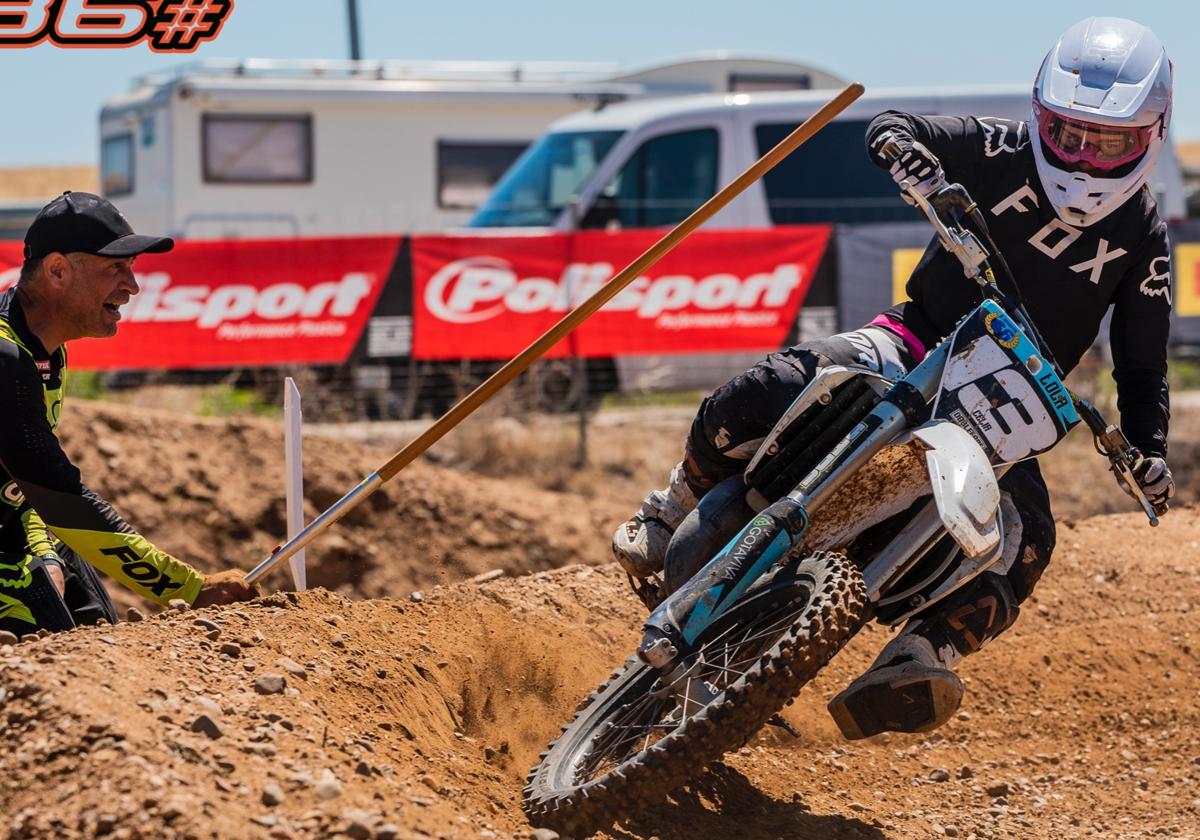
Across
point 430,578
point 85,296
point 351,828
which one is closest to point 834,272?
point 430,578

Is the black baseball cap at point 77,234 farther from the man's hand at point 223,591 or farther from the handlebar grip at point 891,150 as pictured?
the handlebar grip at point 891,150

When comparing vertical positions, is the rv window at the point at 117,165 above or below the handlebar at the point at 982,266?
below

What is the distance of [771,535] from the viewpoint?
4223 mm

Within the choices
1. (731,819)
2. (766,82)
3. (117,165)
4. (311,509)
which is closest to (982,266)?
(731,819)

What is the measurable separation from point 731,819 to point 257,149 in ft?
47.5

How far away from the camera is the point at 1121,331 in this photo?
5.12 metres

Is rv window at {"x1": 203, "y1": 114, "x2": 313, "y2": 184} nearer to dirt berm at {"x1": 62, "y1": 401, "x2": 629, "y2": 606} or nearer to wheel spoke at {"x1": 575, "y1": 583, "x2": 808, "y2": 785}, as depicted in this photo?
dirt berm at {"x1": 62, "y1": 401, "x2": 629, "y2": 606}

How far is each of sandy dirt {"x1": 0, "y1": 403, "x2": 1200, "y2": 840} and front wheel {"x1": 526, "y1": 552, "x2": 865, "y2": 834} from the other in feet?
0.62

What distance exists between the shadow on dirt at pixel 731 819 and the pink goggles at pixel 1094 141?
A: 2.13 metres

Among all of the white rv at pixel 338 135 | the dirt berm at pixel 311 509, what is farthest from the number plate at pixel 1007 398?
the white rv at pixel 338 135

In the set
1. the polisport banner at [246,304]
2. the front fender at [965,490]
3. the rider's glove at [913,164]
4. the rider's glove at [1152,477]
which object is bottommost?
the polisport banner at [246,304]

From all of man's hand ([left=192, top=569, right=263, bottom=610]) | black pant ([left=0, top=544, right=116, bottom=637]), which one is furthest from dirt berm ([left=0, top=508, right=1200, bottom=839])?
black pant ([left=0, top=544, right=116, bottom=637])

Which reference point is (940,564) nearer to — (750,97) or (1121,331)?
(1121,331)

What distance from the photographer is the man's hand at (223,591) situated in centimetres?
509
